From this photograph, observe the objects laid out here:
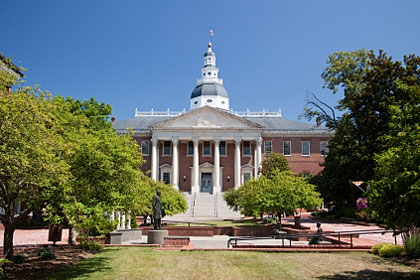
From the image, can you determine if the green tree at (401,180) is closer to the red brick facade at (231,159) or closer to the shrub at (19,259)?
the shrub at (19,259)

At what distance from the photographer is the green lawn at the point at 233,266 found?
394 inches

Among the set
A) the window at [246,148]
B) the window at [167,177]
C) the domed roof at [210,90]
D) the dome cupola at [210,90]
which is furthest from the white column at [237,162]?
the domed roof at [210,90]

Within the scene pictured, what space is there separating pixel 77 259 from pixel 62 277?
3073 mm

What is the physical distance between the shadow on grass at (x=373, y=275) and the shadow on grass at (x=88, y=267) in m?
6.15

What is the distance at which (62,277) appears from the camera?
977cm

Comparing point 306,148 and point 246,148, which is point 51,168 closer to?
point 246,148

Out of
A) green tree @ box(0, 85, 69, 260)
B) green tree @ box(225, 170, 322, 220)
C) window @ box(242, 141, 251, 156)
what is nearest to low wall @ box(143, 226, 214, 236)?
green tree @ box(225, 170, 322, 220)

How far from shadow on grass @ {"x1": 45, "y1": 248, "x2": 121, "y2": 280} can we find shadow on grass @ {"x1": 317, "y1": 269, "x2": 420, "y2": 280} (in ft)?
20.2

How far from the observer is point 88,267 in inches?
440

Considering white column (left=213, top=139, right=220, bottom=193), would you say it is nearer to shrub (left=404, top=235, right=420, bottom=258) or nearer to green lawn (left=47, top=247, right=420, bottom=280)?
green lawn (left=47, top=247, right=420, bottom=280)

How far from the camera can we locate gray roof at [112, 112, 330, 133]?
53.7m

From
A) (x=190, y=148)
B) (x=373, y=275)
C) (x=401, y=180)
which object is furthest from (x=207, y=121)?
(x=401, y=180)

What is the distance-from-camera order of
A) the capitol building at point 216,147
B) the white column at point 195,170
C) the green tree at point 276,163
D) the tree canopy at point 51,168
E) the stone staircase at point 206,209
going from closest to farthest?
the tree canopy at point 51,168 < the stone staircase at point 206,209 < the green tree at point 276,163 < the white column at point 195,170 < the capitol building at point 216,147

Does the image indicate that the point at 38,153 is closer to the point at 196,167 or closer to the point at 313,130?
the point at 196,167
